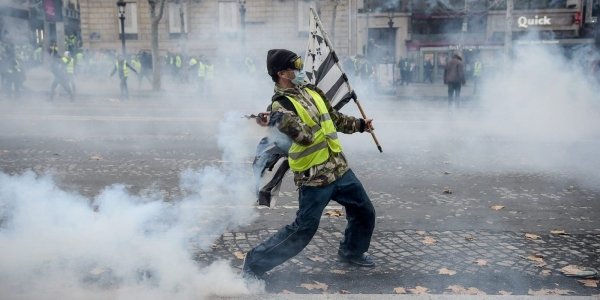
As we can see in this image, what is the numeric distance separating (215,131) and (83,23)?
25.7 metres

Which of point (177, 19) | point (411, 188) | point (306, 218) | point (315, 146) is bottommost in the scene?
point (411, 188)

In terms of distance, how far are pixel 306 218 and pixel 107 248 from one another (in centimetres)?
164

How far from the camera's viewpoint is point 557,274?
163 inches

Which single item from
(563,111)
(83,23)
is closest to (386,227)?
(563,111)

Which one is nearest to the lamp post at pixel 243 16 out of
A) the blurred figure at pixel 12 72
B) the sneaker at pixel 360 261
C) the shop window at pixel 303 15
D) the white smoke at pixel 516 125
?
the shop window at pixel 303 15

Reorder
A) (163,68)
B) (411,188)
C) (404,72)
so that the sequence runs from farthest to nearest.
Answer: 1. (163,68)
2. (404,72)
3. (411,188)

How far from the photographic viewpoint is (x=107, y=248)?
13.9ft

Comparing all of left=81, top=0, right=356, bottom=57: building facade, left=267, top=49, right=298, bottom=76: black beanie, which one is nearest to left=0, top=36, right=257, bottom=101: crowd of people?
left=81, top=0, right=356, bottom=57: building facade

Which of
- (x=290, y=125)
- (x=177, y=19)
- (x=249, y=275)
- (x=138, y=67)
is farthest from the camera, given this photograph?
(x=177, y=19)

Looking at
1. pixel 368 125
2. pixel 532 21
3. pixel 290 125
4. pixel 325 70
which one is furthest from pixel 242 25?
pixel 290 125

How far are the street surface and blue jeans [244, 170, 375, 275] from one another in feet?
0.82

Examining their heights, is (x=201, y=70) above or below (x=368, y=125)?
above

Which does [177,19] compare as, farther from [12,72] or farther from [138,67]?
[12,72]

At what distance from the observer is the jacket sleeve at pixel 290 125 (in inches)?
135
